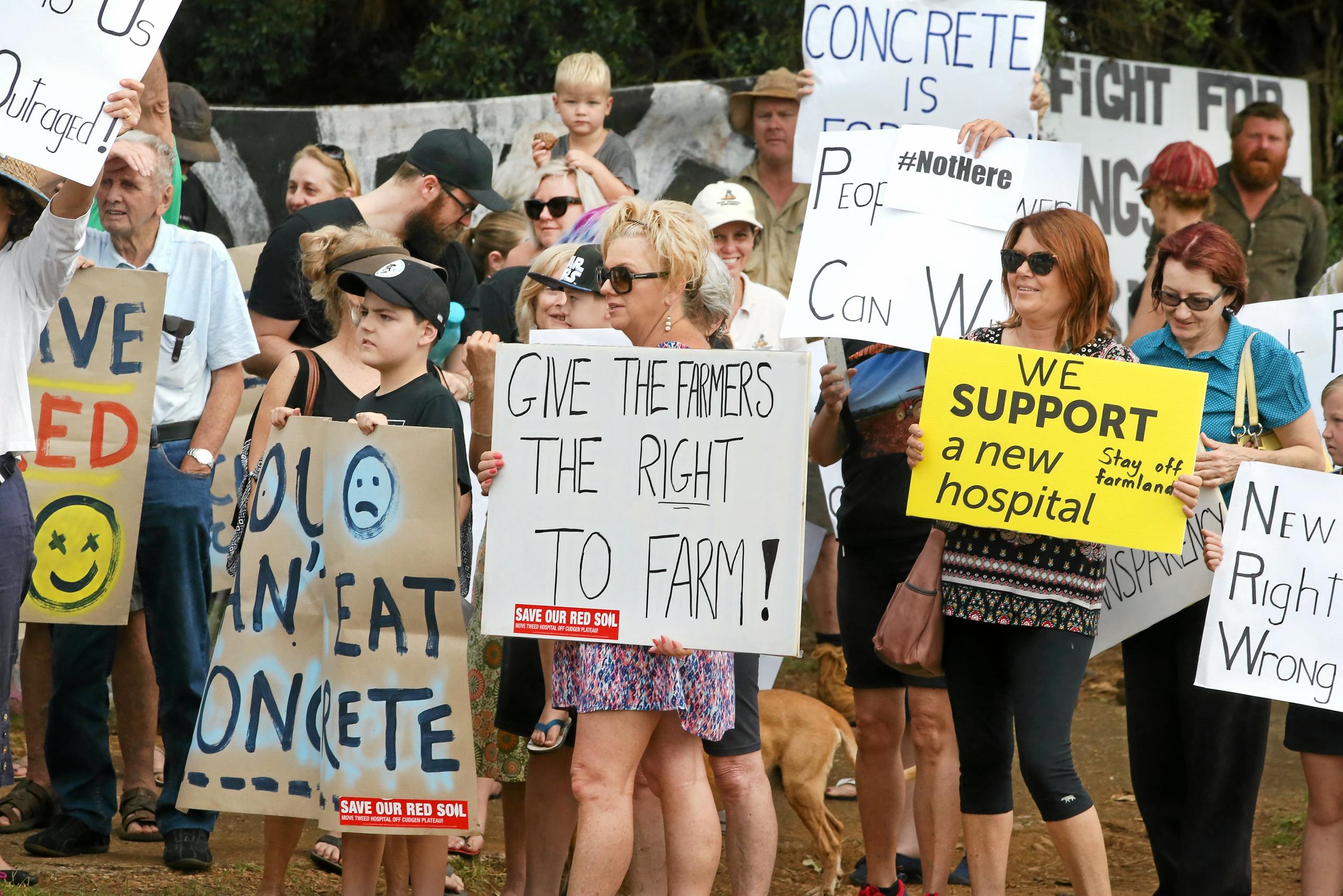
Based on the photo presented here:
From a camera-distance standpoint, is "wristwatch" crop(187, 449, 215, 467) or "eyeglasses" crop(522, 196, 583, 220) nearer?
"wristwatch" crop(187, 449, 215, 467)

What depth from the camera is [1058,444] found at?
154 inches

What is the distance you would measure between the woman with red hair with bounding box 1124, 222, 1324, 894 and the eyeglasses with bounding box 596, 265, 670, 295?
140 centimetres

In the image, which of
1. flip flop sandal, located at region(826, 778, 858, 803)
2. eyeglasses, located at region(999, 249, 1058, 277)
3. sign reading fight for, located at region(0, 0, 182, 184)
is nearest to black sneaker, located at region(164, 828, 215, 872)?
sign reading fight for, located at region(0, 0, 182, 184)

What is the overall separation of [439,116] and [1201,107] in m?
4.61

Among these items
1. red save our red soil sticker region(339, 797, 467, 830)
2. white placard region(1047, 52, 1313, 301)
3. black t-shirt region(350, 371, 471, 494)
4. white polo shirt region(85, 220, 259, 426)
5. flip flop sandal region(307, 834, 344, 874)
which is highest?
white placard region(1047, 52, 1313, 301)

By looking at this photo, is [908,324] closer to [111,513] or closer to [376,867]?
[376,867]

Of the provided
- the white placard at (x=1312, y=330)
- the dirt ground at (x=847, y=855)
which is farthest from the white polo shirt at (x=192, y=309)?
the white placard at (x=1312, y=330)

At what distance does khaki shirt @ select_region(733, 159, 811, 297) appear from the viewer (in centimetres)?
714

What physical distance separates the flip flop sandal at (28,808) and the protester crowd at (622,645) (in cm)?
1

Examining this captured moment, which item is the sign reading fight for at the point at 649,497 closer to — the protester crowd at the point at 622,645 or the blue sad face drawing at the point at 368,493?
the protester crowd at the point at 622,645

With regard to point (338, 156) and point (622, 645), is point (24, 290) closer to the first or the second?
point (622, 645)

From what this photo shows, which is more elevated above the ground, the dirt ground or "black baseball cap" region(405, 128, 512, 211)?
"black baseball cap" region(405, 128, 512, 211)

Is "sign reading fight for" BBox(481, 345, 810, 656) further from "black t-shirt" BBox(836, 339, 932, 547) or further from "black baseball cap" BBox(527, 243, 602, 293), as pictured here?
"black t-shirt" BBox(836, 339, 932, 547)

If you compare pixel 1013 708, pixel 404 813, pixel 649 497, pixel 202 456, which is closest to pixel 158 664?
pixel 202 456
